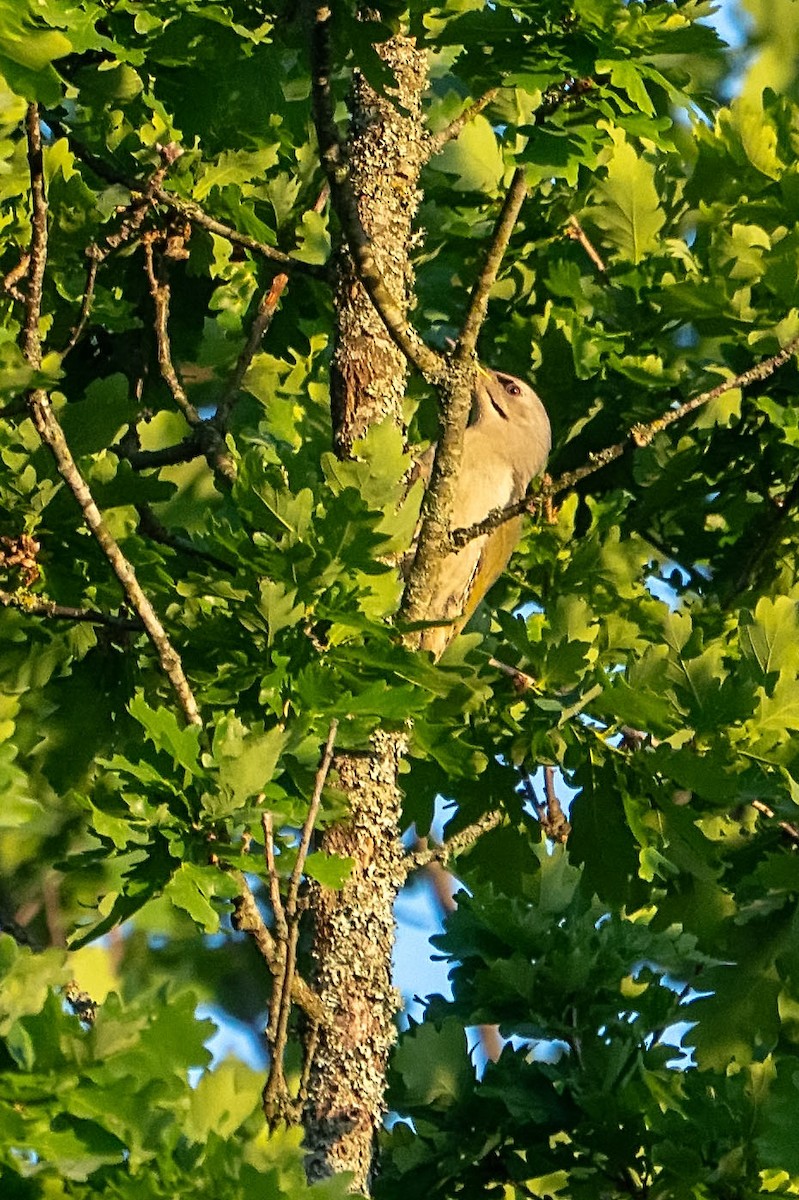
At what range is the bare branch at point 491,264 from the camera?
3063 millimetres

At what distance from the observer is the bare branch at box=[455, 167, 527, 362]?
3.06 m

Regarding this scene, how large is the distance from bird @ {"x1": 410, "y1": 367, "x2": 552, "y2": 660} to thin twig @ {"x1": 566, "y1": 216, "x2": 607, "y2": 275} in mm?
395

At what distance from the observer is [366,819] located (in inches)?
121

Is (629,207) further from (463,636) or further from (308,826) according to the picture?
(308,826)

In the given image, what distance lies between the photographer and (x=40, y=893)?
511cm

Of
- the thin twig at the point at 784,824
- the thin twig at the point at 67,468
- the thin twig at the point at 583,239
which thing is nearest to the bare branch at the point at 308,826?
the thin twig at the point at 67,468

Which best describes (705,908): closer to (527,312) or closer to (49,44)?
(527,312)

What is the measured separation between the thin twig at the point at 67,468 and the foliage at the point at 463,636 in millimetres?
102

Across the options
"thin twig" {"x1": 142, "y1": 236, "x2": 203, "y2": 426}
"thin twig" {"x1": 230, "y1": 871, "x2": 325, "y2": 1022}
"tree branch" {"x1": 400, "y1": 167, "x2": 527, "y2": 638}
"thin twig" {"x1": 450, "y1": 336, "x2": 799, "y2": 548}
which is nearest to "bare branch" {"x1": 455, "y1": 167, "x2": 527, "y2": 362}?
"tree branch" {"x1": 400, "y1": 167, "x2": 527, "y2": 638}

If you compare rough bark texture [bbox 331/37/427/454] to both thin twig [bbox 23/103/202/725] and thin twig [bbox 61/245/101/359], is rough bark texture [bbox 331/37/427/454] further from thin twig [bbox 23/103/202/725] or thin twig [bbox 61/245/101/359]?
thin twig [bbox 23/103/202/725]

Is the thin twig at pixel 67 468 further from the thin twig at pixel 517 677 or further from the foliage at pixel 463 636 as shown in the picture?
the thin twig at pixel 517 677

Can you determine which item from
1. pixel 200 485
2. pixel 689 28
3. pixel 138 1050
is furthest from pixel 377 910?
pixel 689 28

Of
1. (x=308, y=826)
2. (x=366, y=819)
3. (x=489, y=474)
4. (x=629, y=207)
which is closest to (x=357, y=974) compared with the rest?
(x=366, y=819)

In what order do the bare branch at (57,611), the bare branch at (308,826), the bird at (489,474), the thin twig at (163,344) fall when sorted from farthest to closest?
1. the bird at (489,474)
2. the thin twig at (163,344)
3. the bare branch at (57,611)
4. the bare branch at (308,826)
